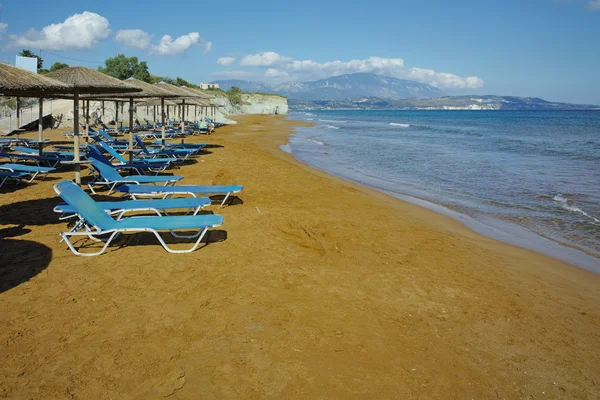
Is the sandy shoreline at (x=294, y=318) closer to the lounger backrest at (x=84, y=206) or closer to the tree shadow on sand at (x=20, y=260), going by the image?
the tree shadow on sand at (x=20, y=260)

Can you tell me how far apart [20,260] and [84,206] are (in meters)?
0.91

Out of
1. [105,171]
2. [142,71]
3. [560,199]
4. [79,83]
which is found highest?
[142,71]

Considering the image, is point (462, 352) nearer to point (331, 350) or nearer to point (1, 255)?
point (331, 350)

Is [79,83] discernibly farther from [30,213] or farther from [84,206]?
[84,206]

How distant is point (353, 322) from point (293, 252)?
1.86 meters

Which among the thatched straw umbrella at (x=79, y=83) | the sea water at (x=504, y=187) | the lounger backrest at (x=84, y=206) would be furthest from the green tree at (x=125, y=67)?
the lounger backrest at (x=84, y=206)

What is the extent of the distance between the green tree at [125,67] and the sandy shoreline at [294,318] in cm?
5015

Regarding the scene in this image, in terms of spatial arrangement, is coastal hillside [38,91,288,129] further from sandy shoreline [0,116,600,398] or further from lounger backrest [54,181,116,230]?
sandy shoreline [0,116,600,398]

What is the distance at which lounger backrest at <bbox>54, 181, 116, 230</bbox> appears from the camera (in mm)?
5035

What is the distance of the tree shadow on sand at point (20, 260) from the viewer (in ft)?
14.3

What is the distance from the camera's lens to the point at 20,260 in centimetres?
485

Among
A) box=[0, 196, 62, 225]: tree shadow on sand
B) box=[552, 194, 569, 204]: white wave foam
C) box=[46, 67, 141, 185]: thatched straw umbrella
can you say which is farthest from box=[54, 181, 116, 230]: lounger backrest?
box=[552, 194, 569, 204]: white wave foam

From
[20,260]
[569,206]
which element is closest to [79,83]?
[20,260]

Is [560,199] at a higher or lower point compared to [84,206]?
lower
